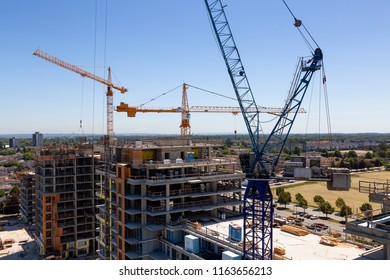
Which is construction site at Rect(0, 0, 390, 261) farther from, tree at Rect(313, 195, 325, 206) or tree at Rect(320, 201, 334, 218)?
tree at Rect(313, 195, 325, 206)

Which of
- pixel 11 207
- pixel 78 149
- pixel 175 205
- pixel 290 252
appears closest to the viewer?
pixel 290 252

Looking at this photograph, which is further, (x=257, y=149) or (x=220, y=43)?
(x=220, y=43)

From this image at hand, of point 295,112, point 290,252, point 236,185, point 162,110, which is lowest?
point 290,252

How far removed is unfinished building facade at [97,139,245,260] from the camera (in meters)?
20.9

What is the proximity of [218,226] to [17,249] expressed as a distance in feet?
92.6

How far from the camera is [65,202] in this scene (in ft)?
114

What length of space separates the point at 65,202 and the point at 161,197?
1791 cm

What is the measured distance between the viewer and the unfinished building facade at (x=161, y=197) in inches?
823

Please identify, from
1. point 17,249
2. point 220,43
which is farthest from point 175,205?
point 17,249

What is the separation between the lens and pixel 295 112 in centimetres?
2172

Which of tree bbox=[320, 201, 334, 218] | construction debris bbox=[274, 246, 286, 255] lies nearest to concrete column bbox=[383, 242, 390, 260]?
construction debris bbox=[274, 246, 286, 255]

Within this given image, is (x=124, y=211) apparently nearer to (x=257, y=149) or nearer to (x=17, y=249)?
(x=257, y=149)

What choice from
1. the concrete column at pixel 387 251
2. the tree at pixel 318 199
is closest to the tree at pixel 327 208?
the tree at pixel 318 199

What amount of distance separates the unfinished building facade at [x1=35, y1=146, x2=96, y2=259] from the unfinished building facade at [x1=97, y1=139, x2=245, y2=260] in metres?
10.7
